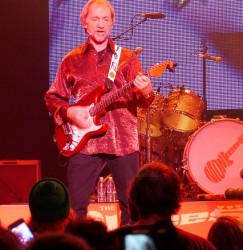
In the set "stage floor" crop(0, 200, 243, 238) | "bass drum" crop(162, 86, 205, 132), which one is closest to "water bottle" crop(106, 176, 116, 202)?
"bass drum" crop(162, 86, 205, 132)

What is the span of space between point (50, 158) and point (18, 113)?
2.69ft

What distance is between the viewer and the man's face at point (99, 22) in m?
5.14

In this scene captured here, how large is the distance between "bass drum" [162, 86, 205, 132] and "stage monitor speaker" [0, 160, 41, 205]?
6.70 feet

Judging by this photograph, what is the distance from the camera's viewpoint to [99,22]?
5.14 metres

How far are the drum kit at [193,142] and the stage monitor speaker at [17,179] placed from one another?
1534 mm

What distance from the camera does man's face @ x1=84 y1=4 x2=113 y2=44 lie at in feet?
16.9

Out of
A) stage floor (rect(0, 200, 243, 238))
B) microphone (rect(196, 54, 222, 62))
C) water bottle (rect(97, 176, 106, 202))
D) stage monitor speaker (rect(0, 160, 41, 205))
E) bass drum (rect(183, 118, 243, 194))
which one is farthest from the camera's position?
microphone (rect(196, 54, 222, 62))

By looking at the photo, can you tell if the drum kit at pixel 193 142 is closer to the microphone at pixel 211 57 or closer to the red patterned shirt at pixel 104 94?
the microphone at pixel 211 57

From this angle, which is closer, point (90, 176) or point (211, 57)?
point (90, 176)

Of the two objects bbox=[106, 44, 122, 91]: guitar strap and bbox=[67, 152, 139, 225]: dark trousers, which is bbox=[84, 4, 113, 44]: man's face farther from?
bbox=[67, 152, 139, 225]: dark trousers

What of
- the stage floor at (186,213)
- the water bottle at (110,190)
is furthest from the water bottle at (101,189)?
the stage floor at (186,213)

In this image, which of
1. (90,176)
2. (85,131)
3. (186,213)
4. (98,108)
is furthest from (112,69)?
(186,213)

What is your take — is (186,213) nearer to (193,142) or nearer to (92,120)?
(92,120)

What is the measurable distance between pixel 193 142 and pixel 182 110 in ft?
3.30
